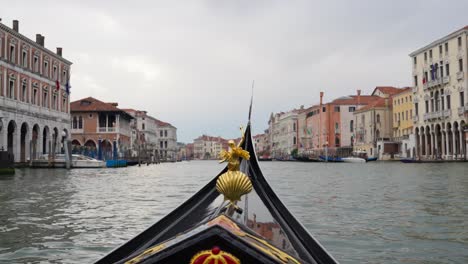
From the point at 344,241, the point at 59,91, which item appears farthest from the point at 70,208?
the point at 59,91

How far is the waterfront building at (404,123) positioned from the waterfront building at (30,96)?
23.6m

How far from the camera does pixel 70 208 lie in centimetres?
607

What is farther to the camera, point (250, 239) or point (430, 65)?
point (430, 65)

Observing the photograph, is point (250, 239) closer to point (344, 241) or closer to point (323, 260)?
point (323, 260)

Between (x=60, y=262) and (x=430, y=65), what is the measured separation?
107 feet

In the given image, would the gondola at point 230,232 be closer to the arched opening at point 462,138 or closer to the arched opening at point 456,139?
the arched opening at point 462,138

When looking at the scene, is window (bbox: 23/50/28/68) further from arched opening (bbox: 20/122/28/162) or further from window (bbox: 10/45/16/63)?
arched opening (bbox: 20/122/28/162)

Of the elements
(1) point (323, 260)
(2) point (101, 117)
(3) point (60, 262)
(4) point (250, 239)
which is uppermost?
(2) point (101, 117)

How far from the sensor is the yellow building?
3684 cm

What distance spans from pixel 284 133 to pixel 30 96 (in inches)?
2116

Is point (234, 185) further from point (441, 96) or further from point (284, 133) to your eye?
point (284, 133)

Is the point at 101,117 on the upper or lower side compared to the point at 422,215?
upper

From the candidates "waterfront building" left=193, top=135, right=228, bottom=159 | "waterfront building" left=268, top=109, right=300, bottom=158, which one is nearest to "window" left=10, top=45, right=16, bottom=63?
"waterfront building" left=268, top=109, right=300, bottom=158

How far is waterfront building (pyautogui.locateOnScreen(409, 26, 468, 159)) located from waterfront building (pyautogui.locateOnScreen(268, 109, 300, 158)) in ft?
108
